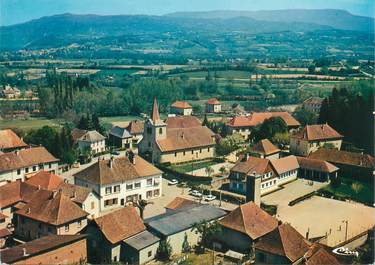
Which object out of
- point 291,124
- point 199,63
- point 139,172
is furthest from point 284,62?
point 139,172

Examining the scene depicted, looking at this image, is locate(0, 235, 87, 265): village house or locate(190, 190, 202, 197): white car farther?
locate(190, 190, 202, 197): white car

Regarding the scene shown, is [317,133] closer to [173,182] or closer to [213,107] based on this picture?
[173,182]

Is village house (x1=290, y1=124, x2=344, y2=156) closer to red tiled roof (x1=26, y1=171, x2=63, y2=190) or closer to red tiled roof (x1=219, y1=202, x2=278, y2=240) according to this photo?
red tiled roof (x1=219, y1=202, x2=278, y2=240)

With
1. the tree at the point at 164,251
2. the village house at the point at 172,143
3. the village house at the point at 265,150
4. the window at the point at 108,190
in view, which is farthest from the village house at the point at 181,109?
the tree at the point at 164,251

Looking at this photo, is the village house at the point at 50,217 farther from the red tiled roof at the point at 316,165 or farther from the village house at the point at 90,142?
the village house at the point at 90,142

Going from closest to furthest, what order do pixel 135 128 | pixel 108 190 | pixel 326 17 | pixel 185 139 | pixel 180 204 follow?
pixel 180 204 → pixel 108 190 → pixel 185 139 → pixel 135 128 → pixel 326 17

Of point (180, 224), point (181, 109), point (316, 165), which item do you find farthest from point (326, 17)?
point (180, 224)

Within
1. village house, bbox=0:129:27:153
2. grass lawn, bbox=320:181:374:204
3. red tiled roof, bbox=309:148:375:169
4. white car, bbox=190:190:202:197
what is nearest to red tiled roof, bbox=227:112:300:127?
red tiled roof, bbox=309:148:375:169
